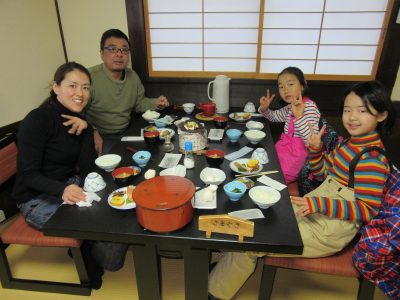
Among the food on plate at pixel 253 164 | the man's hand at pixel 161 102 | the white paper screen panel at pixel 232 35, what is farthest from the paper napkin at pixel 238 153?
the white paper screen panel at pixel 232 35

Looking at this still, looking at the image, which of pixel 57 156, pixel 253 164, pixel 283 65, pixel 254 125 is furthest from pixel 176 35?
pixel 253 164

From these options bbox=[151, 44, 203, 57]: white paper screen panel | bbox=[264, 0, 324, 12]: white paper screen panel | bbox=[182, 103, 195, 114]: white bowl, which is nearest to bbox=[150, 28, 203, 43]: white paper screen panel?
bbox=[151, 44, 203, 57]: white paper screen panel

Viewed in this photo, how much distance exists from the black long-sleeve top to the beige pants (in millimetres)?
1128

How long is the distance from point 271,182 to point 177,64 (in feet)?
7.66

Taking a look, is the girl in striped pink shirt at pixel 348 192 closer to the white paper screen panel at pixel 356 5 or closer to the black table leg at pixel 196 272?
the black table leg at pixel 196 272

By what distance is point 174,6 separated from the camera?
3246mm

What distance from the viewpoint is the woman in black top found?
5.71 ft

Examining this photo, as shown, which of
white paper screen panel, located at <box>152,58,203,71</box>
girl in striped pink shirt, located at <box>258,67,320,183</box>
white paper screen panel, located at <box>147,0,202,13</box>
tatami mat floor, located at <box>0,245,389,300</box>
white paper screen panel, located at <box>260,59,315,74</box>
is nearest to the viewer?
tatami mat floor, located at <box>0,245,389,300</box>

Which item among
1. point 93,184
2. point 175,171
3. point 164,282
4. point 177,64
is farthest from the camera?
point 177,64

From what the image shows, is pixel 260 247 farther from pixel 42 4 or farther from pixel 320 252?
pixel 42 4

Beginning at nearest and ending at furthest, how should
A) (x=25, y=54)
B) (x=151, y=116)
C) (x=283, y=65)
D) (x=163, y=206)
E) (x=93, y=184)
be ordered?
(x=163, y=206) < (x=93, y=184) < (x=151, y=116) < (x=25, y=54) < (x=283, y=65)

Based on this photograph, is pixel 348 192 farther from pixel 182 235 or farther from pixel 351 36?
pixel 351 36

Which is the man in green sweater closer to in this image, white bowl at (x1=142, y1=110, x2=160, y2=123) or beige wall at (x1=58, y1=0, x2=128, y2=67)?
white bowl at (x1=142, y1=110, x2=160, y2=123)

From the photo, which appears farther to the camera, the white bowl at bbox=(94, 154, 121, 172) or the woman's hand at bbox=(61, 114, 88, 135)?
the woman's hand at bbox=(61, 114, 88, 135)
